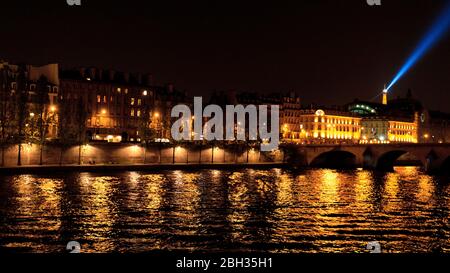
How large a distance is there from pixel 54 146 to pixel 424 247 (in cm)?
6801

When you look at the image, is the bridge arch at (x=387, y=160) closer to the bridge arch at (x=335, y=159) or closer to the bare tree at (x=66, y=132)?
the bridge arch at (x=335, y=159)

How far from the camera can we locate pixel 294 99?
612 ft

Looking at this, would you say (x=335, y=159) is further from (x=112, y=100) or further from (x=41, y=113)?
(x=41, y=113)

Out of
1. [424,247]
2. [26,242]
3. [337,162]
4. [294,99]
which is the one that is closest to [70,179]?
[26,242]

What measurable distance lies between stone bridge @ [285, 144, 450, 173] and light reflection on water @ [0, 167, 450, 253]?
164 ft

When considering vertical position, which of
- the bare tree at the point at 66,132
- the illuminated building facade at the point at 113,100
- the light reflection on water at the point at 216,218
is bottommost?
the light reflection on water at the point at 216,218

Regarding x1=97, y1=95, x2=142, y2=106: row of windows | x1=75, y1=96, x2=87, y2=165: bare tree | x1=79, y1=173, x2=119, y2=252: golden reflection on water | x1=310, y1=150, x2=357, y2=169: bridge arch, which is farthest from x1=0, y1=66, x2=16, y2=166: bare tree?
x1=310, y1=150, x2=357, y2=169: bridge arch

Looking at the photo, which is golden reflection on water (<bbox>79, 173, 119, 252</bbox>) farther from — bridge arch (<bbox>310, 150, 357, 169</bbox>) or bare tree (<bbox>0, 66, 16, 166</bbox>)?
bridge arch (<bbox>310, 150, 357, 169</bbox>)

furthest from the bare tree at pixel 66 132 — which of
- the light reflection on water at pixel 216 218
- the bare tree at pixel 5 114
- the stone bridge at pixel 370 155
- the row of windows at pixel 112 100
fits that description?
the stone bridge at pixel 370 155

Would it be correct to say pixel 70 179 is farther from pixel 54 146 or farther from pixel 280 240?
pixel 280 240

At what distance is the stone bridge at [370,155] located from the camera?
344ft

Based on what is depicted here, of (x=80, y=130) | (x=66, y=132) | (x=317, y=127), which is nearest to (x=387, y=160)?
(x=80, y=130)

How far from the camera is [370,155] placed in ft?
390

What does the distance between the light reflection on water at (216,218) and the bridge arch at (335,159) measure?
249 ft
